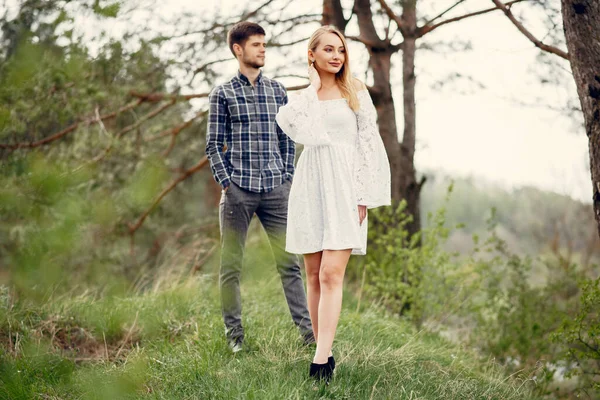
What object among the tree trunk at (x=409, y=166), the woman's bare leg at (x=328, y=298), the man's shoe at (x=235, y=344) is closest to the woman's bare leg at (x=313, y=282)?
the woman's bare leg at (x=328, y=298)

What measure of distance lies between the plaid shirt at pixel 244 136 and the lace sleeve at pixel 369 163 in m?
0.66

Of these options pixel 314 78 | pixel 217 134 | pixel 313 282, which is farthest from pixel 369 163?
pixel 217 134

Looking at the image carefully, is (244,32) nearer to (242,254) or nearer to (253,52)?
(253,52)

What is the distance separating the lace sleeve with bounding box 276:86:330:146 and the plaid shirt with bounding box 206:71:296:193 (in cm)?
53

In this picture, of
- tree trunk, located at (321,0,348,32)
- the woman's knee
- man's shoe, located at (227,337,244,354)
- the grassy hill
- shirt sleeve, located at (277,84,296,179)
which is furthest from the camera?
tree trunk, located at (321,0,348,32)

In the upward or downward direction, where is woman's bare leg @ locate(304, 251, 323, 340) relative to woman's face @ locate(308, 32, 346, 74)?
downward

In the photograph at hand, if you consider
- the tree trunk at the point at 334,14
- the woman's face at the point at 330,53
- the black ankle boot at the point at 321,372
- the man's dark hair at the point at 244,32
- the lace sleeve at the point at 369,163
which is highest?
the tree trunk at the point at 334,14

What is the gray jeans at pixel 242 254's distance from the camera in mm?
3713

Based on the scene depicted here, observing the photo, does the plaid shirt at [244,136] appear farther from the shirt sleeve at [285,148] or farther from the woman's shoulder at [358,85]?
the woman's shoulder at [358,85]

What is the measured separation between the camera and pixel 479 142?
21078 millimetres

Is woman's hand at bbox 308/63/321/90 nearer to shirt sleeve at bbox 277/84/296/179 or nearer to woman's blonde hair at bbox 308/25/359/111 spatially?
woman's blonde hair at bbox 308/25/359/111

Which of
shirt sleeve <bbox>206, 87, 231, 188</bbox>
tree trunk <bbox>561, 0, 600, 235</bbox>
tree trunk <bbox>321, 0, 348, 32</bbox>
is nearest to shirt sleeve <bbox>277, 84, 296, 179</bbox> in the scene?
shirt sleeve <bbox>206, 87, 231, 188</bbox>

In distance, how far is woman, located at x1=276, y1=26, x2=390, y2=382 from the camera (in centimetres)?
315

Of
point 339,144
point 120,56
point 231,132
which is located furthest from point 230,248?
point 120,56
